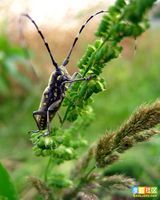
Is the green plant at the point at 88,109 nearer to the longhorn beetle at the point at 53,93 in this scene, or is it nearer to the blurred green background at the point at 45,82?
the longhorn beetle at the point at 53,93

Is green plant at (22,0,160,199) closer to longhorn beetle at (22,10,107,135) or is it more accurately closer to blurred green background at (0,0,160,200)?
longhorn beetle at (22,10,107,135)

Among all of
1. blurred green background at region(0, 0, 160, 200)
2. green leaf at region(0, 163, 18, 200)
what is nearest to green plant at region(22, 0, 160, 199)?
green leaf at region(0, 163, 18, 200)

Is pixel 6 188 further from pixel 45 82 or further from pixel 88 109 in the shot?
pixel 45 82

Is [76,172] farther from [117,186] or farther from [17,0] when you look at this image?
[17,0]

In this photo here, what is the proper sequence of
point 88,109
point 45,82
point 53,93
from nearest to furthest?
1. point 88,109
2. point 53,93
3. point 45,82

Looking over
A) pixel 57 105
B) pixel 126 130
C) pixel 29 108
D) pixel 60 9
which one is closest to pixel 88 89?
pixel 126 130

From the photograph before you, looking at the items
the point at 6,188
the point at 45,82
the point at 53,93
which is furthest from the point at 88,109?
the point at 45,82

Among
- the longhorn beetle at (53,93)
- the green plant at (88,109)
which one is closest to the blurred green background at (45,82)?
the longhorn beetle at (53,93)

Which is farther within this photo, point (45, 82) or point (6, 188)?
point (45, 82)

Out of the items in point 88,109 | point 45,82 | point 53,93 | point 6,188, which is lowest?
point 6,188
